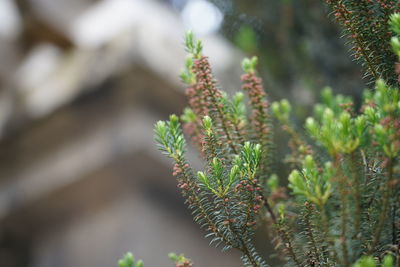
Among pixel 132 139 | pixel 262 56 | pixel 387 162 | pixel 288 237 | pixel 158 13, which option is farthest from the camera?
pixel 158 13

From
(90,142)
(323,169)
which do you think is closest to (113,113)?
(90,142)

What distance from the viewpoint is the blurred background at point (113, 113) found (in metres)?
2.26

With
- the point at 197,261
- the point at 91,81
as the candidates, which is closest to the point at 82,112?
the point at 91,81

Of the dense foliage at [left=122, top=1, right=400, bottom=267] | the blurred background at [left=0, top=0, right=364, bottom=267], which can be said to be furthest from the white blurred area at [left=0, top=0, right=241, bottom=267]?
the dense foliage at [left=122, top=1, right=400, bottom=267]

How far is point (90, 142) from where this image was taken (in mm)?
2449

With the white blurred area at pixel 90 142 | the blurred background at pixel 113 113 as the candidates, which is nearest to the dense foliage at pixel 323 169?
the blurred background at pixel 113 113

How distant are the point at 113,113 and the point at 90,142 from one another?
7.4 inches

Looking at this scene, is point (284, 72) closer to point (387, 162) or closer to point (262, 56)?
point (262, 56)

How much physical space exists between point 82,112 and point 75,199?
0.44 metres

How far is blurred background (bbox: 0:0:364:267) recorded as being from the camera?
7.41 feet

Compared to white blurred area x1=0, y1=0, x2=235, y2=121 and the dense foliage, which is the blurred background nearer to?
white blurred area x1=0, y1=0, x2=235, y2=121

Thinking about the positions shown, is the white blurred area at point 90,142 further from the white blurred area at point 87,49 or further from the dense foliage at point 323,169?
the dense foliage at point 323,169

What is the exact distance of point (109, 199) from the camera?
2.42 m

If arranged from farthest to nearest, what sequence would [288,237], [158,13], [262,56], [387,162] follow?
[158,13] < [262,56] < [288,237] < [387,162]
